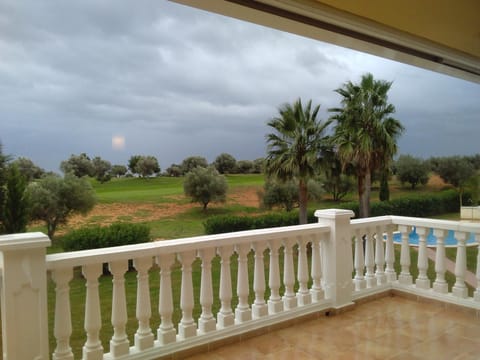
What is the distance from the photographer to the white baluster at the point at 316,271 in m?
2.51

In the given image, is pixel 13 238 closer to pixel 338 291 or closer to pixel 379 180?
pixel 338 291

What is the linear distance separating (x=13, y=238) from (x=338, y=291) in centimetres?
218

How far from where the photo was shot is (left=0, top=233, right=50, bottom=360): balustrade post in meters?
1.40

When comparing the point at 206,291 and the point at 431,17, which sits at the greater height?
the point at 431,17

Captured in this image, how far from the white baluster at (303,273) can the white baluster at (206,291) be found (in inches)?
28.6

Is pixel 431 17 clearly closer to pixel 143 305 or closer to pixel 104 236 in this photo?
pixel 143 305

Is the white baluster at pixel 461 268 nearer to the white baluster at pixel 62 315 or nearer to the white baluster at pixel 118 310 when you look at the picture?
the white baluster at pixel 118 310

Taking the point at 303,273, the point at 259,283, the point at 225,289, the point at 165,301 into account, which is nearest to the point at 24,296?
the point at 165,301

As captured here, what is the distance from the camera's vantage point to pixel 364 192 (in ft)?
28.0

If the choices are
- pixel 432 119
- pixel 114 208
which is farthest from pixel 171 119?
pixel 432 119

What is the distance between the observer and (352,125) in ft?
29.3

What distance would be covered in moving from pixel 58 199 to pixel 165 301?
8.90 feet

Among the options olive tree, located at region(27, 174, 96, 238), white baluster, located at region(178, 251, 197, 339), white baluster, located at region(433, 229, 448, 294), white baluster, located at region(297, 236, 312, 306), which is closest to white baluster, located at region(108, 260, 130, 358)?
white baluster, located at region(178, 251, 197, 339)

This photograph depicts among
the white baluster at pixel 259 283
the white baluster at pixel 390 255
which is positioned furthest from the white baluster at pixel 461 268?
the white baluster at pixel 259 283
